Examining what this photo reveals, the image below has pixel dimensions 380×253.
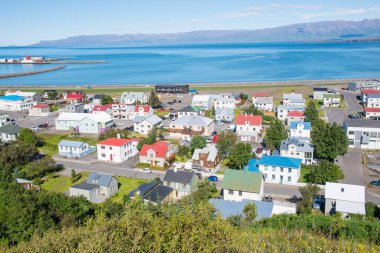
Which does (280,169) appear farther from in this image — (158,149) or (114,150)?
(114,150)

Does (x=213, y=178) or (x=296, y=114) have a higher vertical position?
(x=296, y=114)

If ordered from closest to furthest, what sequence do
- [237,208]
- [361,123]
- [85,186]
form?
[237,208] < [85,186] < [361,123]

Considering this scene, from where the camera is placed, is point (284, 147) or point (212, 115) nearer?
point (284, 147)

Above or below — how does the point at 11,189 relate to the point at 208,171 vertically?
above

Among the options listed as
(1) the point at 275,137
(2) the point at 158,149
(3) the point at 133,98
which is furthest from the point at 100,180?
(3) the point at 133,98

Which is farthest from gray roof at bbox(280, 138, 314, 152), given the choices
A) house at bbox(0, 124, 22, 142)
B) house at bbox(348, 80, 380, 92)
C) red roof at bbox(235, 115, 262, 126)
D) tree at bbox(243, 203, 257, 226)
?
house at bbox(348, 80, 380, 92)

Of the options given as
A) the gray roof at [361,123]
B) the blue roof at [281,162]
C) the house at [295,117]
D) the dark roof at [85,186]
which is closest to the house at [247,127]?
the house at [295,117]

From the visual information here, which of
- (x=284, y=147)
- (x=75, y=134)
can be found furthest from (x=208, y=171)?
(x=75, y=134)

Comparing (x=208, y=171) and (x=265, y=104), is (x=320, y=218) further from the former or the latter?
(x=265, y=104)
